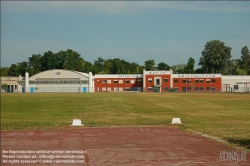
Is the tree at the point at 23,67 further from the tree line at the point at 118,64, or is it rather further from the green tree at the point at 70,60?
the green tree at the point at 70,60

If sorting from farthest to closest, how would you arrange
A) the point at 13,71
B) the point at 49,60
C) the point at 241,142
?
the point at 13,71 → the point at 49,60 → the point at 241,142

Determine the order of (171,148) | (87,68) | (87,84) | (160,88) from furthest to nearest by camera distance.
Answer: (87,68) → (160,88) → (87,84) → (171,148)

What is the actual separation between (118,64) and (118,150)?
425 ft

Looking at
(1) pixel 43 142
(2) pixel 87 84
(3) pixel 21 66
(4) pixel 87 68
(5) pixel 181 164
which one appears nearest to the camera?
(5) pixel 181 164

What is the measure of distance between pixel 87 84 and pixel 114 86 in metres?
14.3

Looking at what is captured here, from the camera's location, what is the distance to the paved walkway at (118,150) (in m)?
13.5

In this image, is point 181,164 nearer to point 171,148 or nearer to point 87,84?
point 171,148

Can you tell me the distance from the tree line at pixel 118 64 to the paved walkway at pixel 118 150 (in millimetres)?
4999

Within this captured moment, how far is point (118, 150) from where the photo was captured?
51.8 feet

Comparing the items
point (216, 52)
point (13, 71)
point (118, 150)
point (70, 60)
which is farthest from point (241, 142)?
point (13, 71)

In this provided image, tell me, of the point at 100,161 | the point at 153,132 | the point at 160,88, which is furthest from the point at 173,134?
the point at 160,88

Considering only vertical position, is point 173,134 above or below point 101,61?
below

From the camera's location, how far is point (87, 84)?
106938mm

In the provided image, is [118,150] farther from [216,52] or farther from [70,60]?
[70,60]
